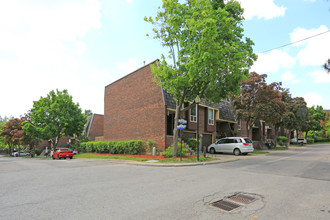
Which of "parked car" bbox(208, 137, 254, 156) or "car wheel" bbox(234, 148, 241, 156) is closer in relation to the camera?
"parked car" bbox(208, 137, 254, 156)

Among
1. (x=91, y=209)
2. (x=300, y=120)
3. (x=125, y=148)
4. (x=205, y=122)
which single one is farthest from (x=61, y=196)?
(x=300, y=120)

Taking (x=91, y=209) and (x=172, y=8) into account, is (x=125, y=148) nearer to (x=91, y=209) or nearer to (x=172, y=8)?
(x=172, y=8)

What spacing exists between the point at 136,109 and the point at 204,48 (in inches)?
487

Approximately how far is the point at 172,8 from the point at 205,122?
14496mm

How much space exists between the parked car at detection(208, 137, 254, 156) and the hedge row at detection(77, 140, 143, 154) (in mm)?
8301

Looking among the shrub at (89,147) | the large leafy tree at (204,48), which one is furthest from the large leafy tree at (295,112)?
the shrub at (89,147)

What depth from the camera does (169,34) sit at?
52.1 ft

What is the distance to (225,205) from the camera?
5066mm

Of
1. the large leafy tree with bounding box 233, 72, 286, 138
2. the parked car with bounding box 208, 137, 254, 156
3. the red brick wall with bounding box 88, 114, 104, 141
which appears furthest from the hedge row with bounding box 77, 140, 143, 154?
the large leafy tree with bounding box 233, 72, 286, 138

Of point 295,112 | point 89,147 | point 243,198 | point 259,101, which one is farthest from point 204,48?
point 295,112

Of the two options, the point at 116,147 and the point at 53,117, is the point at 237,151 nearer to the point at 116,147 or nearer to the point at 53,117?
the point at 116,147

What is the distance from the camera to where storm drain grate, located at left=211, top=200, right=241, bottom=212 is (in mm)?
4852

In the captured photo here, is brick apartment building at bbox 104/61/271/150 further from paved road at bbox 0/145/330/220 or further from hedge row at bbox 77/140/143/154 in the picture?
paved road at bbox 0/145/330/220

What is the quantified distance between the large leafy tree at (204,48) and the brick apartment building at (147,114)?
370 centimetres
